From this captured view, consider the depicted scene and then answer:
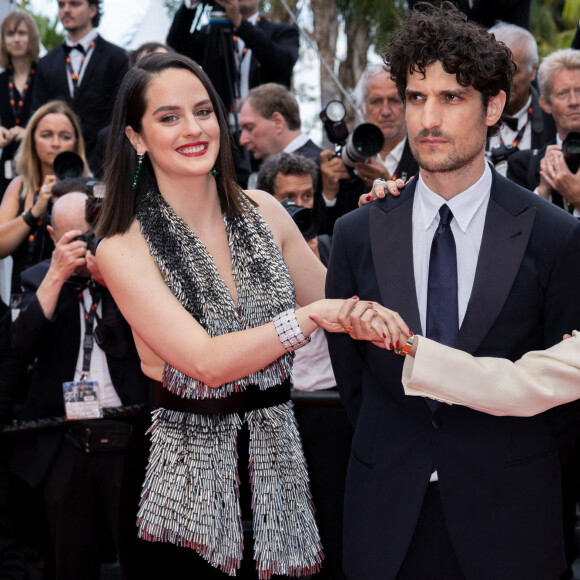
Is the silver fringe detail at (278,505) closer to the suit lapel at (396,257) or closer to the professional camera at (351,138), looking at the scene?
the suit lapel at (396,257)

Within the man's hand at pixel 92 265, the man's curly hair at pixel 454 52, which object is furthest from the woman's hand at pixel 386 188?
the man's hand at pixel 92 265

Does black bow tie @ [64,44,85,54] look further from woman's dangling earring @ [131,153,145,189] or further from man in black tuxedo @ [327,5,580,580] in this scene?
man in black tuxedo @ [327,5,580,580]

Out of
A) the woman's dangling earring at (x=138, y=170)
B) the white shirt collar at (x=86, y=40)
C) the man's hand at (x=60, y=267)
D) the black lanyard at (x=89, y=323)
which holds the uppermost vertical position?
the white shirt collar at (x=86, y=40)

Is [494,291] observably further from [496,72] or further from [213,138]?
[213,138]

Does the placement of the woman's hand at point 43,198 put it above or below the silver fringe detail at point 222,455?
above

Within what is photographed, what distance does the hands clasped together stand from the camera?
222 cm

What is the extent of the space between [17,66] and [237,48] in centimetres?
171

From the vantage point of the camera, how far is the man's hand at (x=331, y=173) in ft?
15.4

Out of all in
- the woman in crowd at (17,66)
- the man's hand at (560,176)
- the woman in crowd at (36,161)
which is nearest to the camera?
the man's hand at (560,176)

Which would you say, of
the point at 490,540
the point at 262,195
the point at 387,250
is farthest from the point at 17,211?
the point at 490,540

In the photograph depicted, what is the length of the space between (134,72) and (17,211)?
278cm

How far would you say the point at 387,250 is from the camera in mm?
2428

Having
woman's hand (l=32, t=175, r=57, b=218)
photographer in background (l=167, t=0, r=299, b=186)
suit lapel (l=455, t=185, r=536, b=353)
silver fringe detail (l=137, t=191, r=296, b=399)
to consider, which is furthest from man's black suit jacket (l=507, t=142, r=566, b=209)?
woman's hand (l=32, t=175, r=57, b=218)

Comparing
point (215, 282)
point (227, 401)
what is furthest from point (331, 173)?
point (227, 401)
